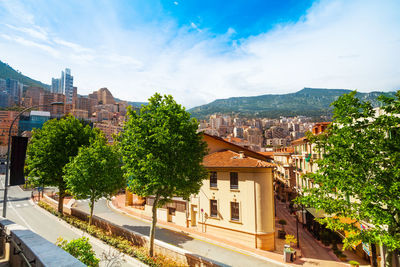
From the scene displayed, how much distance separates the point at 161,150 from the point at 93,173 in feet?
32.8

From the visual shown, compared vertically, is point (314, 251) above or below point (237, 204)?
below

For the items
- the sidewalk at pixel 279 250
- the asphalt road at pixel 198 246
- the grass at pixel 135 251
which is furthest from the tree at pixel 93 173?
the sidewalk at pixel 279 250

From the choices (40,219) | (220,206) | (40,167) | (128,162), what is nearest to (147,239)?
(128,162)

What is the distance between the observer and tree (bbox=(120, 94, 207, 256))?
15.2 meters

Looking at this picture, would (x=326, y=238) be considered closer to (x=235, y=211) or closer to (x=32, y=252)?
(x=235, y=211)

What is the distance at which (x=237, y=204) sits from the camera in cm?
2216

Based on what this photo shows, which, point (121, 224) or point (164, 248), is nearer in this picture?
point (164, 248)

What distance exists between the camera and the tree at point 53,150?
23844 millimetres

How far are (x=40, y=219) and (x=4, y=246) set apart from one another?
23.5 metres

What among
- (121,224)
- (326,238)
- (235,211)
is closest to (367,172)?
(235,211)

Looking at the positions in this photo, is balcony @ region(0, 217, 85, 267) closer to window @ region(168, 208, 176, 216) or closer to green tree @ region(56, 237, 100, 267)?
green tree @ region(56, 237, 100, 267)

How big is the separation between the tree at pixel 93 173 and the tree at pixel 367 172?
18.3m

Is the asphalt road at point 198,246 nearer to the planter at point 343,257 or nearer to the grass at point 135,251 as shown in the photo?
the grass at point 135,251

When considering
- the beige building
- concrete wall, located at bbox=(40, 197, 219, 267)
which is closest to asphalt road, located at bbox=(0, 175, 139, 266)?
concrete wall, located at bbox=(40, 197, 219, 267)
